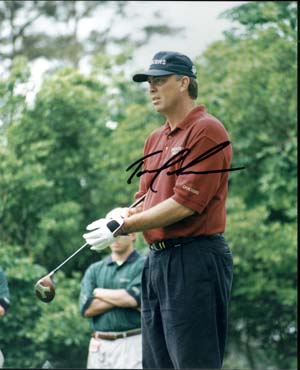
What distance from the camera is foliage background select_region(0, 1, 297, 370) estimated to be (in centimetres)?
1243

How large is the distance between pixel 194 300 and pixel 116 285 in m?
3.51

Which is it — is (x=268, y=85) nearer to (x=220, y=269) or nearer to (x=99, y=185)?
(x=99, y=185)

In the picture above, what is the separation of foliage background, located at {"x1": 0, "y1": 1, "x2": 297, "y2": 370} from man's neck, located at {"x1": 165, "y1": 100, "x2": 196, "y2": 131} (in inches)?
292

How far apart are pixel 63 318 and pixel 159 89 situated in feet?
24.7

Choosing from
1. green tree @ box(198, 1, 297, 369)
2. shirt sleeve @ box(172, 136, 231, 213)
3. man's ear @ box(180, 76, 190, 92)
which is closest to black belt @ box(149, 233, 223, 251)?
shirt sleeve @ box(172, 136, 231, 213)

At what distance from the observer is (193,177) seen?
4137 millimetres

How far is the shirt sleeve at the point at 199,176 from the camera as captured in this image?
4.12 metres

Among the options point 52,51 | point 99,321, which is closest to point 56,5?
point 52,51

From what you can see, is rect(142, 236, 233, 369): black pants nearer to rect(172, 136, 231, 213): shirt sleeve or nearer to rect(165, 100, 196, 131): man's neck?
rect(172, 136, 231, 213): shirt sleeve

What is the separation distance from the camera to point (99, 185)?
46.8ft

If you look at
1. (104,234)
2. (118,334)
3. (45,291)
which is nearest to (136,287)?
(118,334)

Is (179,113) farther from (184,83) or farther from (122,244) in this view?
(122,244)

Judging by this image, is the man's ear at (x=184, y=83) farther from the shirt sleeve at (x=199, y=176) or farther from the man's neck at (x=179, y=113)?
the shirt sleeve at (x=199, y=176)

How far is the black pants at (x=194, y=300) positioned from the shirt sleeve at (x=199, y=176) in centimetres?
19
